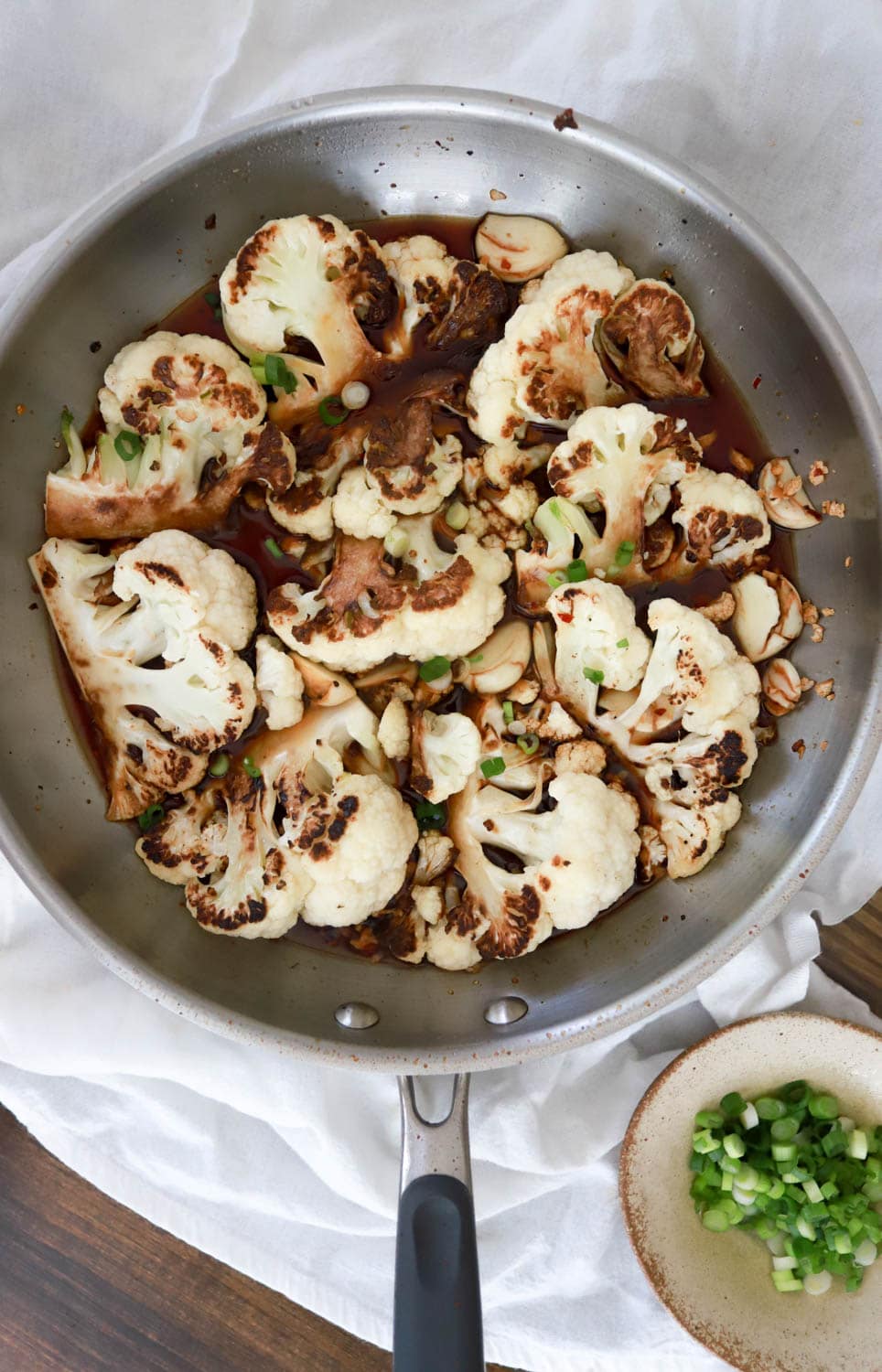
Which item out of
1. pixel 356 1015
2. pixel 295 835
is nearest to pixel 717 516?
pixel 295 835

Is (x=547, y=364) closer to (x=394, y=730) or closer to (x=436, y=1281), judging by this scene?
(x=394, y=730)

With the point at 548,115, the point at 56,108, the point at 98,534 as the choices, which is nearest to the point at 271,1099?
the point at 98,534

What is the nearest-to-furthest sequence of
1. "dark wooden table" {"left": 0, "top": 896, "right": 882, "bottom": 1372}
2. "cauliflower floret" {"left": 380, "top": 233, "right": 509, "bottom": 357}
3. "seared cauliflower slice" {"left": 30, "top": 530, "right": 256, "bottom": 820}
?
"seared cauliflower slice" {"left": 30, "top": 530, "right": 256, "bottom": 820} < "cauliflower floret" {"left": 380, "top": 233, "right": 509, "bottom": 357} < "dark wooden table" {"left": 0, "top": 896, "right": 882, "bottom": 1372}

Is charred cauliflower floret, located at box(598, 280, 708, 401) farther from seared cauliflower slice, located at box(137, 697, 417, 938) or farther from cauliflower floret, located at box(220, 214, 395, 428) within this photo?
seared cauliflower slice, located at box(137, 697, 417, 938)

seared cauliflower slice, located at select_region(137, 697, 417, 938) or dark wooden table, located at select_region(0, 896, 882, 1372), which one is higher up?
seared cauliflower slice, located at select_region(137, 697, 417, 938)

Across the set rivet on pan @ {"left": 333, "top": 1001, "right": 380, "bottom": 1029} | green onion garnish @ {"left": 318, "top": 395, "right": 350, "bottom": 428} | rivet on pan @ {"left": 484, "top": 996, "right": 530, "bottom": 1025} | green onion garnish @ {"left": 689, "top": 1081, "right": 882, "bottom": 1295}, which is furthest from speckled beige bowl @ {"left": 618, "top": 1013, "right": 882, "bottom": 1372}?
green onion garnish @ {"left": 318, "top": 395, "right": 350, "bottom": 428}

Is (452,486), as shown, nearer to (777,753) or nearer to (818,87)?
(777,753)

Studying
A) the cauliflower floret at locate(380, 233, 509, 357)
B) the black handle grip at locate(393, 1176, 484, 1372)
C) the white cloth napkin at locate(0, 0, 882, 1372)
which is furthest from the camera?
the white cloth napkin at locate(0, 0, 882, 1372)
